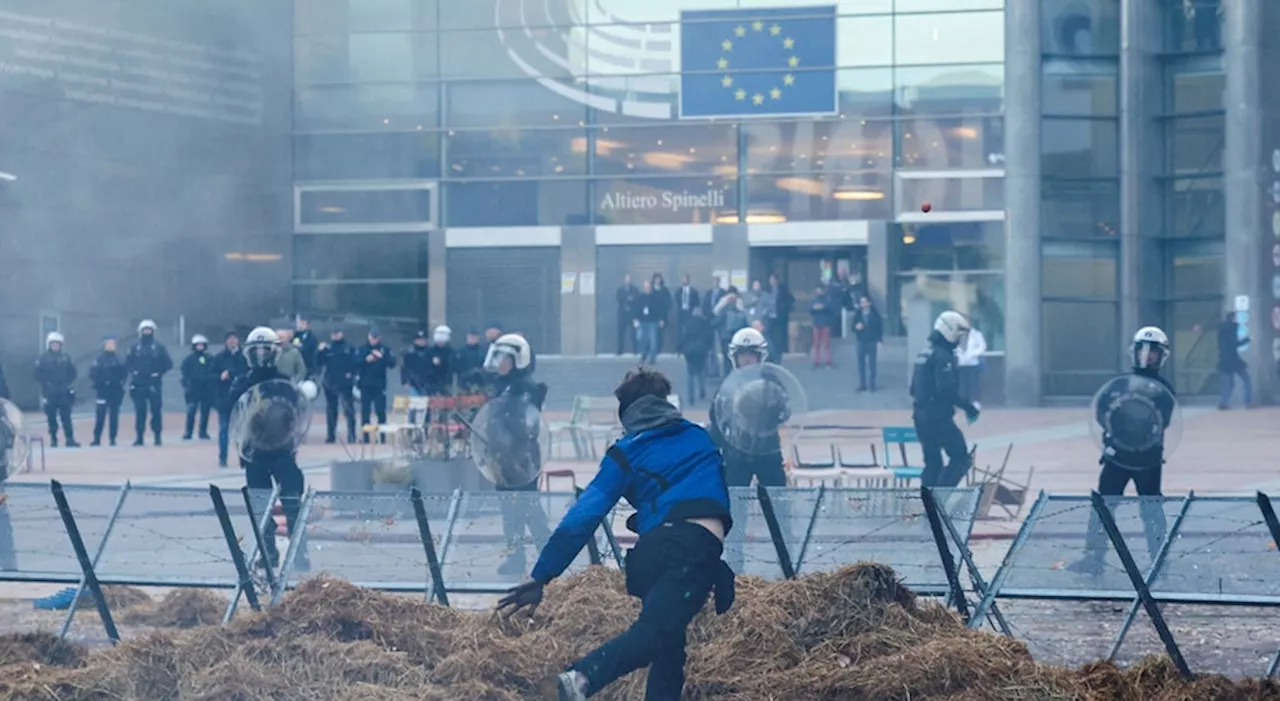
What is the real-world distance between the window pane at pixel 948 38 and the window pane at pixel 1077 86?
92 cm

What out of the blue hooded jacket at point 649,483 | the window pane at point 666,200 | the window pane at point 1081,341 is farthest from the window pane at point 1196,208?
the blue hooded jacket at point 649,483

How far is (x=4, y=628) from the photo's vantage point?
6.88 m

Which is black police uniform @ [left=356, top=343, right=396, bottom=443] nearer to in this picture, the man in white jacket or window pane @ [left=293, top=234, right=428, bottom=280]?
the man in white jacket

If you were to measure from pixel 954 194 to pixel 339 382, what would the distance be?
9287 mm

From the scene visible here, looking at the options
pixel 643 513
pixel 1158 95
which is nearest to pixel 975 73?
pixel 1158 95

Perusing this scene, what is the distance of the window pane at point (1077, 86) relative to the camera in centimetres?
2078

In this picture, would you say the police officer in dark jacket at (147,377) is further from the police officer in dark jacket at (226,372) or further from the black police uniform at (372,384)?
the black police uniform at (372,384)

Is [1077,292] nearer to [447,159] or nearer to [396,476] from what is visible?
[447,159]

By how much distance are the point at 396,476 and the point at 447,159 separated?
13.1 m

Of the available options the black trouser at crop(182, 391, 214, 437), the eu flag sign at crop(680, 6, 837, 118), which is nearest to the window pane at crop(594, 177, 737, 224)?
the eu flag sign at crop(680, 6, 837, 118)

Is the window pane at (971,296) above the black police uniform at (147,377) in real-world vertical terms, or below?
above

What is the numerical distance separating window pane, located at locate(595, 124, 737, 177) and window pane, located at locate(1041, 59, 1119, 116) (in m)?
4.41

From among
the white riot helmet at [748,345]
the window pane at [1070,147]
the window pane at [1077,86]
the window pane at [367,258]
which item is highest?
the window pane at [1077,86]

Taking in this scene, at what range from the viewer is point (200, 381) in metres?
15.9
